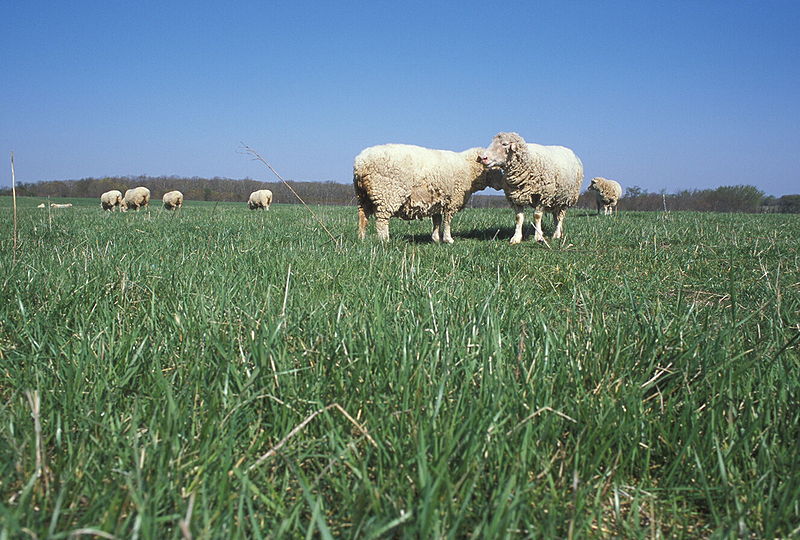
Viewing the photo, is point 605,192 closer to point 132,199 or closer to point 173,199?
point 173,199

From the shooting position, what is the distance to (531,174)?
24.0 ft

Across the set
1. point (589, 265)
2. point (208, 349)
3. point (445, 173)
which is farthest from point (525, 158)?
point (208, 349)

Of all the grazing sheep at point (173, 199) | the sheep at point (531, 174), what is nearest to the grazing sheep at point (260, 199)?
the grazing sheep at point (173, 199)

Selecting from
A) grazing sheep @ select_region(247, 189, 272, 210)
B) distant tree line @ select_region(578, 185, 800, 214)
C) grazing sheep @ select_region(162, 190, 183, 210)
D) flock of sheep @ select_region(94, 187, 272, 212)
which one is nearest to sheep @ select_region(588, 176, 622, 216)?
distant tree line @ select_region(578, 185, 800, 214)

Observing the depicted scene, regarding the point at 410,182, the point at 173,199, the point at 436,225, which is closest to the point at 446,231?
the point at 436,225

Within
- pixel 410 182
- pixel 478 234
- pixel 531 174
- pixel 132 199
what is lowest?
pixel 478 234

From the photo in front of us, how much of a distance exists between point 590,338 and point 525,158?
6018 mm

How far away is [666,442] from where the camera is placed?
1.18 meters

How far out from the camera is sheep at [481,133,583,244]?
23.2 feet

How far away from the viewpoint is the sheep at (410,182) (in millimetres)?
7160

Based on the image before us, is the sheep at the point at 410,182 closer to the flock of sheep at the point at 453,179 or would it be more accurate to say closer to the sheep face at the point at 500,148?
the flock of sheep at the point at 453,179

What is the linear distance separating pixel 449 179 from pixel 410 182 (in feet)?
2.34

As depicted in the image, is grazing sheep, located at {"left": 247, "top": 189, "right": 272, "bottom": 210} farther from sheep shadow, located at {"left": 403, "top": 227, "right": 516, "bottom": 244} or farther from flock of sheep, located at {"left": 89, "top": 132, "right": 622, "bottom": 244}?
flock of sheep, located at {"left": 89, "top": 132, "right": 622, "bottom": 244}

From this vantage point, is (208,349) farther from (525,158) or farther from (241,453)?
(525,158)
